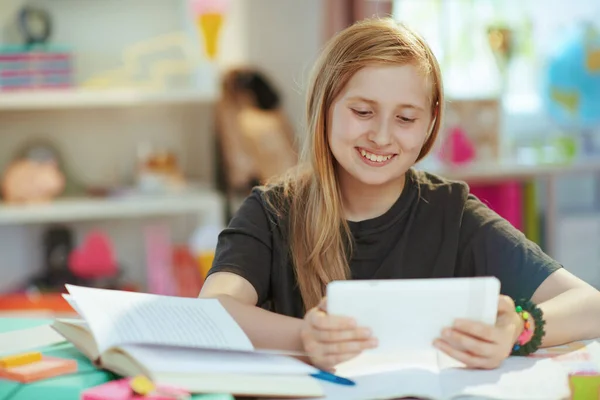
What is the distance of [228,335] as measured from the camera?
3.36ft

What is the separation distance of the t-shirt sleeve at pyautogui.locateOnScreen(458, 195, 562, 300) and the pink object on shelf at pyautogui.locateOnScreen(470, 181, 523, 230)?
2.07 m

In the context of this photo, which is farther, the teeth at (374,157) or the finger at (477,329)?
the teeth at (374,157)

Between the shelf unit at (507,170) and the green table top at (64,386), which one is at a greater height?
the green table top at (64,386)

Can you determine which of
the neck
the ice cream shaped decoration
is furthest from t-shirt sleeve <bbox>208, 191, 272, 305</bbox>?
the ice cream shaped decoration

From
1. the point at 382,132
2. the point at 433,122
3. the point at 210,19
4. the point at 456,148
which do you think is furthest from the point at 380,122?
the point at 456,148

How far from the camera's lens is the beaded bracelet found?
1111 mm

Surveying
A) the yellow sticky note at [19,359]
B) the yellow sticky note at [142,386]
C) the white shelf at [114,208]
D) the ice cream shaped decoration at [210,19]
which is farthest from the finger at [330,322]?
the ice cream shaped decoration at [210,19]

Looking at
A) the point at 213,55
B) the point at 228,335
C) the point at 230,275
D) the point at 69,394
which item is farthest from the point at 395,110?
the point at 213,55

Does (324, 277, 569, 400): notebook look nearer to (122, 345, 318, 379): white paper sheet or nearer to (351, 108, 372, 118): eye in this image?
(122, 345, 318, 379): white paper sheet

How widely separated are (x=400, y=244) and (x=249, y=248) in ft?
0.77

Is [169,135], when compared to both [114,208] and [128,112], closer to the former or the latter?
[128,112]

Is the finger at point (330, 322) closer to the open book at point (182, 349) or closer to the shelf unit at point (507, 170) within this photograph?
the open book at point (182, 349)

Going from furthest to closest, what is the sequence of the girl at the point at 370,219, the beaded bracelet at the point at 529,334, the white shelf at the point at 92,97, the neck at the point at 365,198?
the white shelf at the point at 92,97, the neck at the point at 365,198, the girl at the point at 370,219, the beaded bracelet at the point at 529,334

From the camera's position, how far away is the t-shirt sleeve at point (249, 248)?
52.0 inches
